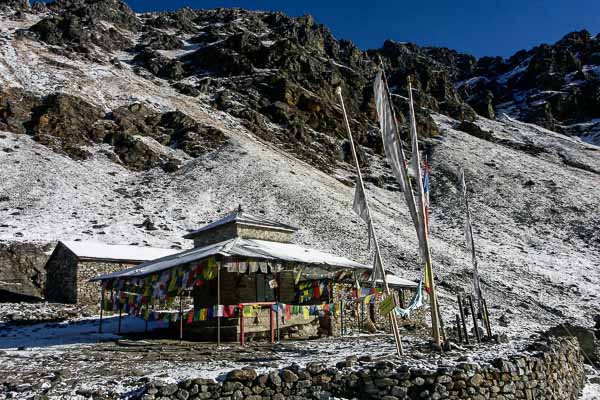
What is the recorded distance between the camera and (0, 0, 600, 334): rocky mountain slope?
4084 centimetres

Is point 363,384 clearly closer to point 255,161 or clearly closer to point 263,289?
point 263,289

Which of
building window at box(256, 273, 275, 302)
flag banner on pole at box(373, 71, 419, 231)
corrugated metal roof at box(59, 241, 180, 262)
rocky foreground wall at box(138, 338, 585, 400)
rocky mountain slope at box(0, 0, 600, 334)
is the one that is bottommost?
rocky foreground wall at box(138, 338, 585, 400)

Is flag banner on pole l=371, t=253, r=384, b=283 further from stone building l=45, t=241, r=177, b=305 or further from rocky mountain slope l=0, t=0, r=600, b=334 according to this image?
stone building l=45, t=241, r=177, b=305

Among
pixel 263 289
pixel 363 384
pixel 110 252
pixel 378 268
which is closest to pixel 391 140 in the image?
pixel 378 268

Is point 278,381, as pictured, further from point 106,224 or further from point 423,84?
point 423,84

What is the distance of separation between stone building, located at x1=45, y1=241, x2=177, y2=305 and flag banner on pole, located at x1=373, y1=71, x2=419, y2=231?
22538mm

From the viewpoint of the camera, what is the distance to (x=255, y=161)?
59.5 meters

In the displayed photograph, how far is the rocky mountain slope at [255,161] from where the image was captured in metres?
40.8

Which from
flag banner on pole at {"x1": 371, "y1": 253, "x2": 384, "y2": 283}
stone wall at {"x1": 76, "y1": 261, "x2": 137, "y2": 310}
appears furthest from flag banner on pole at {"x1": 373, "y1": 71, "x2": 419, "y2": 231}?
stone wall at {"x1": 76, "y1": 261, "x2": 137, "y2": 310}

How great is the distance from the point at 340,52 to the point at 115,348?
432 feet

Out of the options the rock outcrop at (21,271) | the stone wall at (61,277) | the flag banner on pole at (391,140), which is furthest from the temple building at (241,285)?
the rock outcrop at (21,271)

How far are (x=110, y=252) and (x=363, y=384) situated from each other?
25.2 meters

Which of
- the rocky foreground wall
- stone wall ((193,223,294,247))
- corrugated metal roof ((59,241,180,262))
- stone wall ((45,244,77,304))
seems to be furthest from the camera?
corrugated metal roof ((59,241,180,262))

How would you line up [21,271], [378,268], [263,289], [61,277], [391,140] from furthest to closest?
1. [21,271]
2. [61,277]
3. [263,289]
4. [378,268]
5. [391,140]
